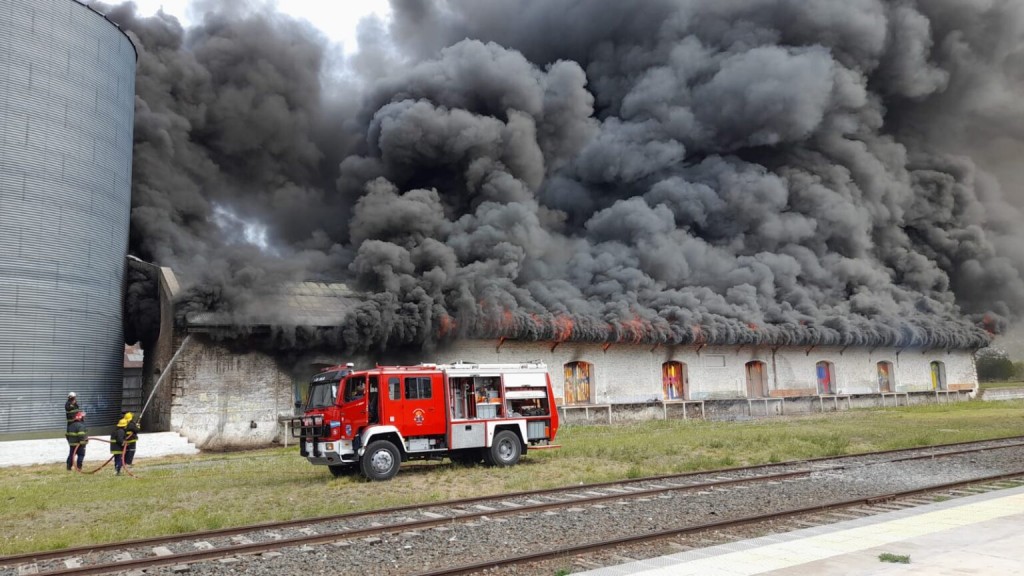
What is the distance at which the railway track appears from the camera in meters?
6.92

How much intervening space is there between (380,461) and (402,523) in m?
4.59

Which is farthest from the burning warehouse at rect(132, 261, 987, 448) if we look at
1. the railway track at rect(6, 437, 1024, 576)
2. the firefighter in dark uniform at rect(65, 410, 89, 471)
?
the railway track at rect(6, 437, 1024, 576)

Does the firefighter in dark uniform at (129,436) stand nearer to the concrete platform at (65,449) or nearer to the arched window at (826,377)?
the concrete platform at (65,449)

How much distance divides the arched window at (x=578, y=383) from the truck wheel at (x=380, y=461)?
12585 millimetres

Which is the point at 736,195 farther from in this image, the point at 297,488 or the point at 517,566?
the point at 517,566

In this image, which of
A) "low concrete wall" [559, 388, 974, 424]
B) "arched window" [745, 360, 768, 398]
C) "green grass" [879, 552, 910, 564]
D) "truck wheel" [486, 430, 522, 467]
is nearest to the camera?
"green grass" [879, 552, 910, 564]

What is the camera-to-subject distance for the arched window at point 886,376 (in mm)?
34259

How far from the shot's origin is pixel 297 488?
1184 centimetres

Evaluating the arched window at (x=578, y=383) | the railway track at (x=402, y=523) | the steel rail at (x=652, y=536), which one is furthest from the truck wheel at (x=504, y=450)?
the arched window at (x=578, y=383)

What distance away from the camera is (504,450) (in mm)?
14305

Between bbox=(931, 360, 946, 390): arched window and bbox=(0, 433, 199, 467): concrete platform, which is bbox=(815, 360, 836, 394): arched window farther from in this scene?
bbox=(0, 433, 199, 467): concrete platform

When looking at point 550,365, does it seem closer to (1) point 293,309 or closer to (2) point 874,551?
(1) point 293,309

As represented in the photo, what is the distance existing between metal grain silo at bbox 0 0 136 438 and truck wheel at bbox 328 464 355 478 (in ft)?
37.3

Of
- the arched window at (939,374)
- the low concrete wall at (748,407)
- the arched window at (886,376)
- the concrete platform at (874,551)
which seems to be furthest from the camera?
the arched window at (939,374)
